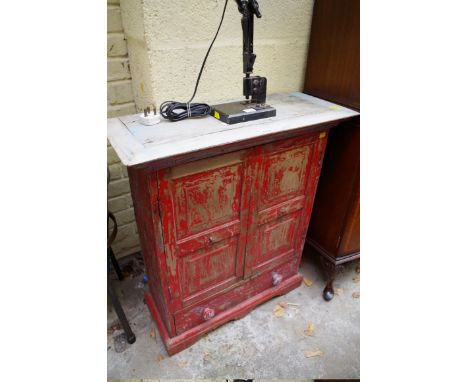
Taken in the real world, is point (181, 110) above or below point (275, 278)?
above

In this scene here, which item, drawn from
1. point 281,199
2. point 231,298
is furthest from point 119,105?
point 231,298

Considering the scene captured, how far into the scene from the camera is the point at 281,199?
1.48 metres

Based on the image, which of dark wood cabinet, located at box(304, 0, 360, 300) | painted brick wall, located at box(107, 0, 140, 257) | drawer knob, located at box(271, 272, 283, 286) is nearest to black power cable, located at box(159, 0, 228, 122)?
painted brick wall, located at box(107, 0, 140, 257)

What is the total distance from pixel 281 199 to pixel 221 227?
337mm

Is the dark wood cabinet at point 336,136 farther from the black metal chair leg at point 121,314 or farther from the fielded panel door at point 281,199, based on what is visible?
the black metal chair leg at point 121,314

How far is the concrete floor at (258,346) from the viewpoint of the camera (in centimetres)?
150

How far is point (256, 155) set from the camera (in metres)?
1.25

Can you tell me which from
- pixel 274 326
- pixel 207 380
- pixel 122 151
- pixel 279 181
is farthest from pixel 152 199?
pixel 274 326

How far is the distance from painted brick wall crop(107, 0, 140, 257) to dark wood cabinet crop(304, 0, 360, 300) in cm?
95

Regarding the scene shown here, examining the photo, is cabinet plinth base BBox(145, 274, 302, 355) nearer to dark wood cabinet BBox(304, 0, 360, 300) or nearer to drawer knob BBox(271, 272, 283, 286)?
drawer knob BBox(271, 272, 283, 286)

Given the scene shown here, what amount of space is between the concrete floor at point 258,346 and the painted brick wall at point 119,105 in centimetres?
30

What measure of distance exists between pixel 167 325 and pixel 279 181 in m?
0.90

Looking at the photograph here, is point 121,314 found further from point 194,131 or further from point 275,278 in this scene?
point 194,131

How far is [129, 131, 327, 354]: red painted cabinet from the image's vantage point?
3.82 ft
